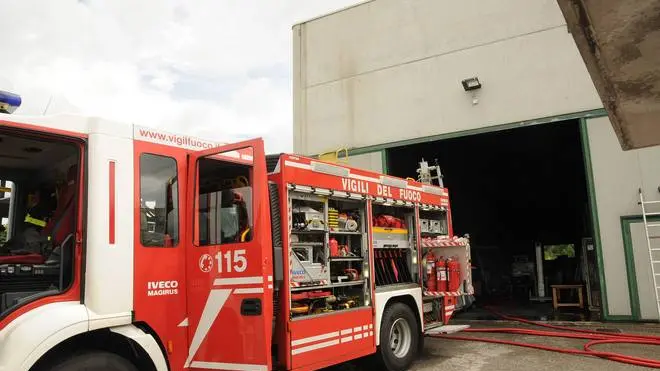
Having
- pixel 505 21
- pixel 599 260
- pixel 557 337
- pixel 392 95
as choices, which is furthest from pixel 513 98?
pixel 557 337

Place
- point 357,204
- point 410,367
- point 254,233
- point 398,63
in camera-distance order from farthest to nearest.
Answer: point 398,63, point 410,367, point 357,204, point 254,233

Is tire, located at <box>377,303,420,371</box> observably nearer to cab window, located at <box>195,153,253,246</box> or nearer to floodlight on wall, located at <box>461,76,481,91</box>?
cab window, located at <box>195,153,253,246</box>

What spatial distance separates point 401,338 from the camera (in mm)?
6922

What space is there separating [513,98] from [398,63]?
2.83 m

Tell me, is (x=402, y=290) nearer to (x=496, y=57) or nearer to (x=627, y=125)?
(x=627, y=125)

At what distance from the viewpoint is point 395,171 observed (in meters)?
13.0

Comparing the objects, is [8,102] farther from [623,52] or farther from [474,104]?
[474,104]

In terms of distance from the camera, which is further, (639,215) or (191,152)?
(639,215)

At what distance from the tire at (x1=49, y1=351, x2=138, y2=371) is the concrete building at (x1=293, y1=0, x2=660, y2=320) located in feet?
29.2

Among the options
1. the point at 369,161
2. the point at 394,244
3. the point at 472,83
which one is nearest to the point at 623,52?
the point at 394,244

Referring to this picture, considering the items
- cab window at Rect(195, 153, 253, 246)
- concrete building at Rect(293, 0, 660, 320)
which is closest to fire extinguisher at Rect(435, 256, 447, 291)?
cab window at Rect(195, 153, 253, 246)

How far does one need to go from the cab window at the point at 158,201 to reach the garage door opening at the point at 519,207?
336 inches

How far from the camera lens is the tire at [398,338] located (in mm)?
6422

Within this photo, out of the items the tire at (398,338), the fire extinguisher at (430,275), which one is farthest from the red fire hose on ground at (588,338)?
the tire at (398,338)
